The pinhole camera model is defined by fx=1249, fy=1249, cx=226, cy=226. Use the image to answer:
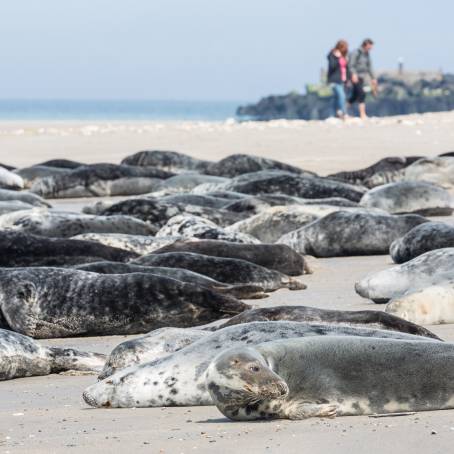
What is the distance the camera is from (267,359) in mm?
3883

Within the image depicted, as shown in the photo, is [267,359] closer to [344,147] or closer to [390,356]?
[390,356]

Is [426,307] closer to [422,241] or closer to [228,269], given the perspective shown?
[228,269]

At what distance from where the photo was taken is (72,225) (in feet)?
32.5

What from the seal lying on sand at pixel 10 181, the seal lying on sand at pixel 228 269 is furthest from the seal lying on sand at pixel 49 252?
the seal lying on sand at pixel 10 181

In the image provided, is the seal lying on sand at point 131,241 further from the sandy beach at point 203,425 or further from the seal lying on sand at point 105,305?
the seal lying on sand at point 105,305

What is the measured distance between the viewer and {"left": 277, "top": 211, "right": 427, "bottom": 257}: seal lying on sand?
9352mm

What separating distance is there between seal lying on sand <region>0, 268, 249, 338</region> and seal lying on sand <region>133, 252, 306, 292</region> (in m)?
1.13

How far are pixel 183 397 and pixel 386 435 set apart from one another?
1005mm

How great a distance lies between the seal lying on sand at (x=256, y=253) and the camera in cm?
831

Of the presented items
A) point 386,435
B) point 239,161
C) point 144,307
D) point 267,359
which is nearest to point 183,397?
point 267,359

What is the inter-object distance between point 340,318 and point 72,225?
5.02 meters

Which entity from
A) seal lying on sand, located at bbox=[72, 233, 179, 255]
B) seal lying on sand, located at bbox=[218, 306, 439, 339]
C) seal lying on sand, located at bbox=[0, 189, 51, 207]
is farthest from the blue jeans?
seal lying on sand, located at bbox=[218, 306, 439, 339]

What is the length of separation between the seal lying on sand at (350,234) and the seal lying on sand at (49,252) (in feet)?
5.23

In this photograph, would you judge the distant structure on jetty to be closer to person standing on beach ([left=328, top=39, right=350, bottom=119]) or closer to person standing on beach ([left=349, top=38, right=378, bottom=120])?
person standing on beach ([left=349, top=38, right=378, bottom=120])
